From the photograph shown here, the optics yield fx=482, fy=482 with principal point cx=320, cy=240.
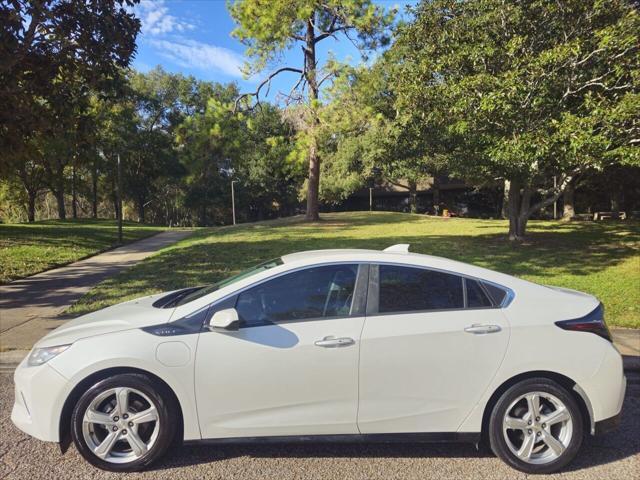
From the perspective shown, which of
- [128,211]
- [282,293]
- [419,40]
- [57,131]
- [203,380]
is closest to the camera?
[203,380]

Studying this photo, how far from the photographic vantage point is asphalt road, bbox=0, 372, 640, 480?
10.8 ft

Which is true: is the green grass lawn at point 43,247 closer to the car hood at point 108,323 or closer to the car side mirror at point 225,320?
the car hood at point 108,323

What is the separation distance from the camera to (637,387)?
499 centimetres

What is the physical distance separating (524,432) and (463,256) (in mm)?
9146

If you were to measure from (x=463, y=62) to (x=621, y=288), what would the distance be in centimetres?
574

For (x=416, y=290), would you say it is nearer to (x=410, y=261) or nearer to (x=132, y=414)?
(x=410, y=261)

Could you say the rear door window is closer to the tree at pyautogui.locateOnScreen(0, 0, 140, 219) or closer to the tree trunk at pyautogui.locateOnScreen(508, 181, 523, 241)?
the tree at pyautogui.locateOnScreen(0, 0, 140, 219)

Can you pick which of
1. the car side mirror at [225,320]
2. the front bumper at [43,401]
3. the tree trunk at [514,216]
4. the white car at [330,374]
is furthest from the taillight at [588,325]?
the tree trunk at [514,216]

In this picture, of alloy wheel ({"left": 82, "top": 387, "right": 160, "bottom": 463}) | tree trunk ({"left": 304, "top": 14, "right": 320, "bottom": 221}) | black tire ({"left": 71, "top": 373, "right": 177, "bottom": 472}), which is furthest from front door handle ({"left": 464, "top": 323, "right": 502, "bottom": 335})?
tree trunk ({"left": 304, "top": 14, "right": 320, "bottom": 221})

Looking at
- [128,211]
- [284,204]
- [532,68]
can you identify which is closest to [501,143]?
[532,68]

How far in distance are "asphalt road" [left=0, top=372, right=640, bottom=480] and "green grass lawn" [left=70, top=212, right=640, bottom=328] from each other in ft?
13.8

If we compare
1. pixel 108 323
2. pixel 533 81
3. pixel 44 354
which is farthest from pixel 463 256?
pixel 44 354

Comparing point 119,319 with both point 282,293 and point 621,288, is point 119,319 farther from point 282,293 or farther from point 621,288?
point 621,288

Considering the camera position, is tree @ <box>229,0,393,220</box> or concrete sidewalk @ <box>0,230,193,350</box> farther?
tree @ <box>229,0,393,220</box>
